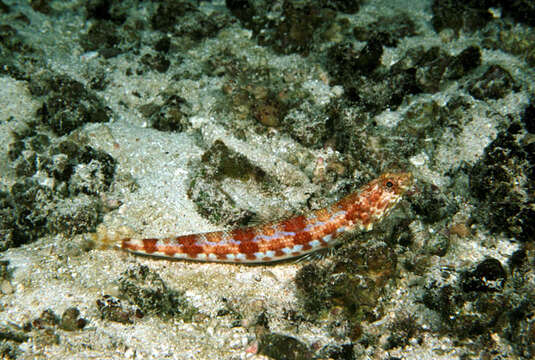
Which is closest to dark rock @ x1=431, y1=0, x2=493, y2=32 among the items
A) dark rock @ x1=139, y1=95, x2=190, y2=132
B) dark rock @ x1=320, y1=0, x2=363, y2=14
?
dark rock @ x1=320, y1=0, x2=363, y2=14

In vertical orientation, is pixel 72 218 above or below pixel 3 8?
below

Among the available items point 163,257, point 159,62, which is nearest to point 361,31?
Result: point 159,62

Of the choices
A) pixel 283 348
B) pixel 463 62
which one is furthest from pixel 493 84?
pixel 283 348

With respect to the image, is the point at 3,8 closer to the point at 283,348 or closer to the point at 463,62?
the point at 283,348

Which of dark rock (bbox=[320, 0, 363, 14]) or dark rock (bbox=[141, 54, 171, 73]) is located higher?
dark rock (bbox=[320, 0, 363, 14])

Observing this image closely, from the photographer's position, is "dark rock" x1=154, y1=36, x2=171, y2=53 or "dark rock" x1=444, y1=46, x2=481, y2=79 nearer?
"dark rock" x1=444, y1=46, x2=481, y2=79

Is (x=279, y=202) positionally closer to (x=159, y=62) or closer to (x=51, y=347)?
(x=51, y=347)

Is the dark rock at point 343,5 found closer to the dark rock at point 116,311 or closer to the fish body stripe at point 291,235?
the fish body stripe at point 291,235

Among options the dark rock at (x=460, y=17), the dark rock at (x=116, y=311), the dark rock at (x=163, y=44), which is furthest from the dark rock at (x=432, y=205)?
the dark rock at (x=163, y=44)

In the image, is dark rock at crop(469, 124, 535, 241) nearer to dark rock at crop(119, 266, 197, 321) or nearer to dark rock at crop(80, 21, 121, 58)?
dark rock at crop(119, 266, 197, 321)
